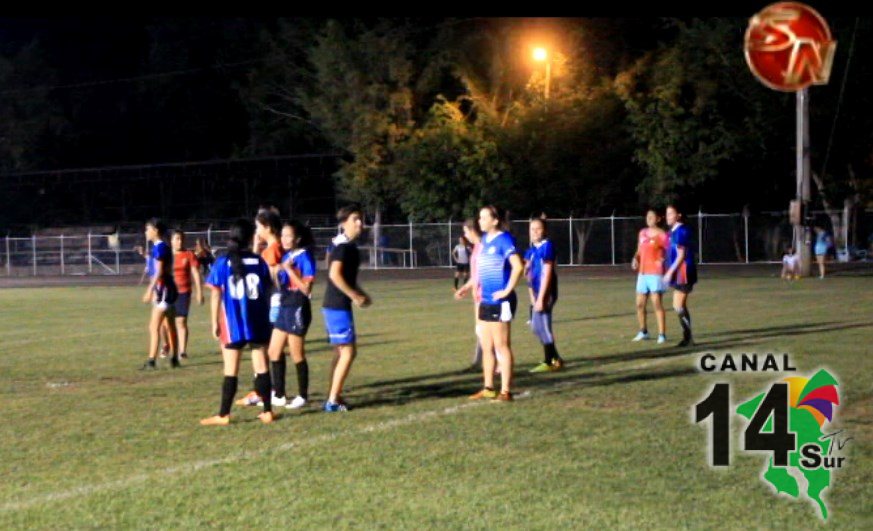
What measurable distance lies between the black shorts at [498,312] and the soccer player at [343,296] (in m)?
1.29

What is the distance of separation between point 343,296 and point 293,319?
0.71m

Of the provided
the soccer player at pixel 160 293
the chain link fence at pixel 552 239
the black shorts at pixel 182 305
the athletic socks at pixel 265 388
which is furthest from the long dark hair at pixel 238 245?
the chain link fence at pixel 552 239

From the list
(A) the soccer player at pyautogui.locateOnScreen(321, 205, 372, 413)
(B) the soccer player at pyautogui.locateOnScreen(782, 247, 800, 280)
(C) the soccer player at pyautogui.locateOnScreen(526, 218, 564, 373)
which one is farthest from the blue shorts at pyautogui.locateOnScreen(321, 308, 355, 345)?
(B) the soccer player at pyautogui.locateOnScreen(782, 247, 800, 280)

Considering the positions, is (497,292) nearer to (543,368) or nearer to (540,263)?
(543,368)

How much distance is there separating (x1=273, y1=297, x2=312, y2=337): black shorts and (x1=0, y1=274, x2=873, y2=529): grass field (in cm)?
82

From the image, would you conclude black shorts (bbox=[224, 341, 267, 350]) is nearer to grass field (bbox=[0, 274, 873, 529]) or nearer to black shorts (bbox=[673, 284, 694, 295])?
grass field (bbox=[0, 274, 873, 529])

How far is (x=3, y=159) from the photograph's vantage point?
2773 inches

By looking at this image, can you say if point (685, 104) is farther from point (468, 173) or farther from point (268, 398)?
point (268, 398)

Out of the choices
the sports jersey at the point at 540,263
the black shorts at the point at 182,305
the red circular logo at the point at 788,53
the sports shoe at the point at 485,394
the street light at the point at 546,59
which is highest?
the street light at the point at 546,59

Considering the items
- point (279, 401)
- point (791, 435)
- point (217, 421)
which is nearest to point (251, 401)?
point (279, 401)

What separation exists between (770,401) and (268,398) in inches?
185

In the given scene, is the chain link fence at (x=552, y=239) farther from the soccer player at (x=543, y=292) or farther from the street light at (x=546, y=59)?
the soccer player at (x=543, y=292)

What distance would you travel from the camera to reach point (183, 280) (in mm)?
16531

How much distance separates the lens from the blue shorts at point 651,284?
17.0 m
